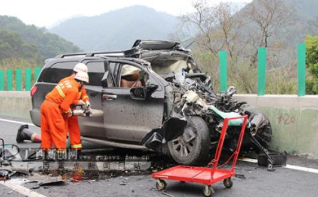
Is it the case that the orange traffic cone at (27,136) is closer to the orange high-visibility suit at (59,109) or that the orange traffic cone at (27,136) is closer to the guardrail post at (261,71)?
the orange high-visibility suit at (59,109)

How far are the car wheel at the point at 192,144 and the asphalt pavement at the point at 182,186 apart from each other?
1.77ft

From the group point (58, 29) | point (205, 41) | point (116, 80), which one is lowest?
point (116, 80)

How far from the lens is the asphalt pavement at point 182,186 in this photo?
15.2ft

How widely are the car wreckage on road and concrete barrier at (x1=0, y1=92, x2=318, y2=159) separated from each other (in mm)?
324

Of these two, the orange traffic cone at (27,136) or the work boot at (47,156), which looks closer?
the work boot at (47,156)

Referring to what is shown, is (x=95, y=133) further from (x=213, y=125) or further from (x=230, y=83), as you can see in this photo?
(x=230, y=83)

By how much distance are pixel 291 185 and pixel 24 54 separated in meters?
47.6

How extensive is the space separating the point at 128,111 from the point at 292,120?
271 cm

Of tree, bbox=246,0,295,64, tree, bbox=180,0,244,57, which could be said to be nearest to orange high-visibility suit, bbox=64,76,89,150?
tree, bbox=180,0,244,57

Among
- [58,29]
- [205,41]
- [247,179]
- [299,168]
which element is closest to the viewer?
[247,179]

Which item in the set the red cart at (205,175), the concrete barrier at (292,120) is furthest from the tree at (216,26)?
the red cart at (205,175)

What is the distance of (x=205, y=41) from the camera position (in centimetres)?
1742

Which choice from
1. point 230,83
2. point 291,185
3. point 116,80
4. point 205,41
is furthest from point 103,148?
point 205,41

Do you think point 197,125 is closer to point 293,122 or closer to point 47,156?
point 293,122
